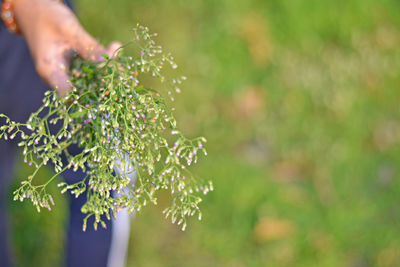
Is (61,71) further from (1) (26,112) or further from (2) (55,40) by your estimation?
(1) (26,112)

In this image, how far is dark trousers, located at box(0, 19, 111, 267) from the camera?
2305 mm

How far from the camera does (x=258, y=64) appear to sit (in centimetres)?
400

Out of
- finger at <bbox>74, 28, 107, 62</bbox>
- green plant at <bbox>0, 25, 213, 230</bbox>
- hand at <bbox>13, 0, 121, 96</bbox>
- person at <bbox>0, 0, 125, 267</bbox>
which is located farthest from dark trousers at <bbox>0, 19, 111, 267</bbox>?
green plant at <bbox>0, 25, 213, 230</bbox>

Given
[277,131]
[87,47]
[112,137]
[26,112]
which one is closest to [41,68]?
[87,47]

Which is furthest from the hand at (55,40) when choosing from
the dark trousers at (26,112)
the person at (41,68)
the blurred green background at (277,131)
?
the blurred green background at (277,131)

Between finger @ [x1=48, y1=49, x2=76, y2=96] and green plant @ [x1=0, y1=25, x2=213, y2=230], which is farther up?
finger @ [x1=48, y1=49, x2=76, y2=96]

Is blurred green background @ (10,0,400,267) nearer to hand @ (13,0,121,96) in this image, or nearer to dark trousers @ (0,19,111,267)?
dark trousers @ (0,19,111,267)

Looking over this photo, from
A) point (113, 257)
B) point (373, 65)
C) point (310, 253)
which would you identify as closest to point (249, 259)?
point (310, 253)

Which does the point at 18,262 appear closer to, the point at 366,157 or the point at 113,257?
Result: the point at 113,257

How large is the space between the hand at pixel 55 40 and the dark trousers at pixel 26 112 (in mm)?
310

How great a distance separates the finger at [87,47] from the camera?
186 centimetres

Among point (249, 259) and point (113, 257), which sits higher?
point (249, 259)

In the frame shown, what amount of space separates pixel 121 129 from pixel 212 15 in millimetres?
2837

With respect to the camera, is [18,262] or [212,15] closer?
[18,262]
